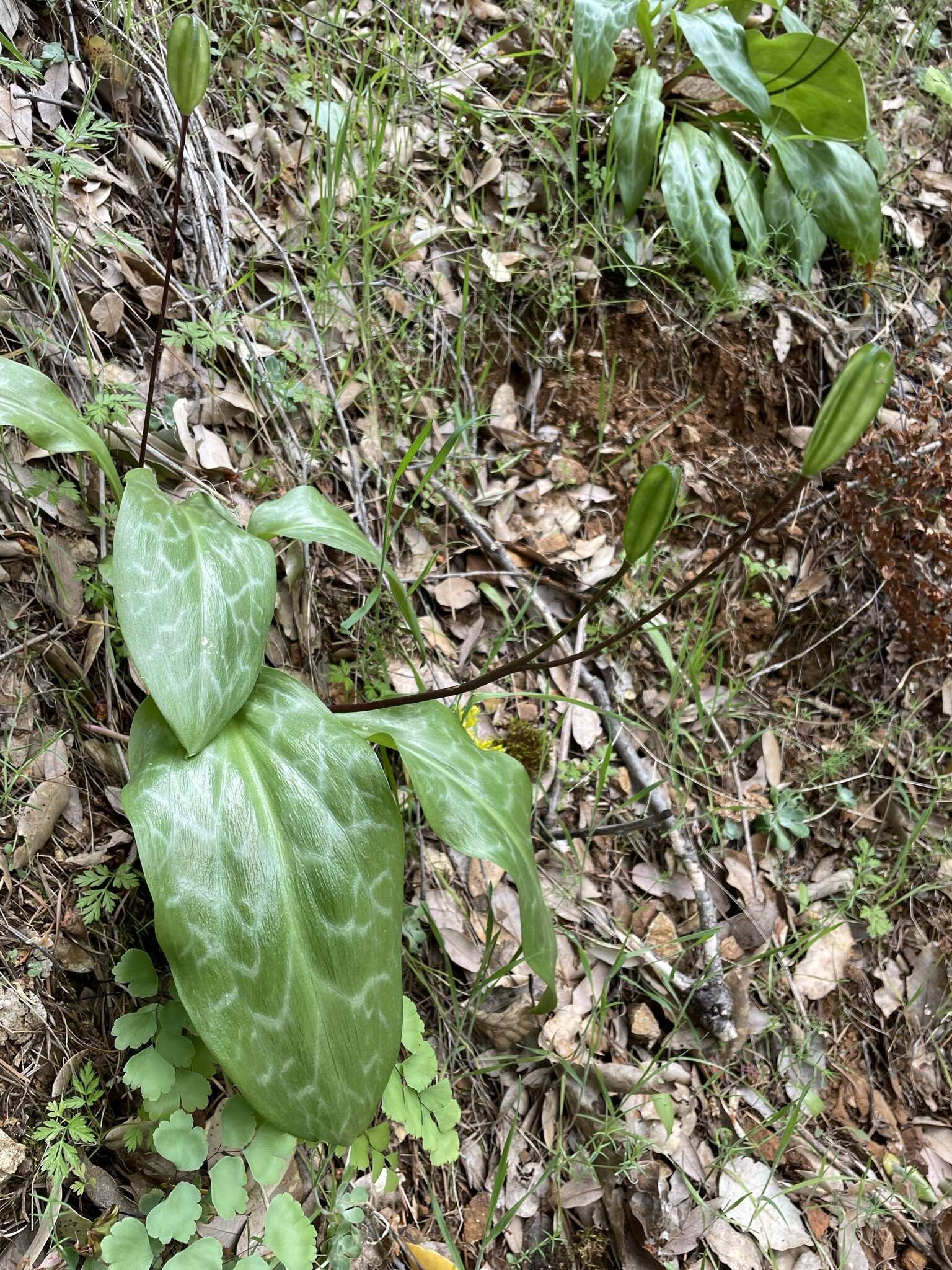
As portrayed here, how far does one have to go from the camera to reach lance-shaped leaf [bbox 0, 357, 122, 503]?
137 centimetres

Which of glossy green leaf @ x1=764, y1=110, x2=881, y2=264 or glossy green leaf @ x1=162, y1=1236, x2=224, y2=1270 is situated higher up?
glossy green leaf @ x1=764, y1=110, x2=881, y2=264

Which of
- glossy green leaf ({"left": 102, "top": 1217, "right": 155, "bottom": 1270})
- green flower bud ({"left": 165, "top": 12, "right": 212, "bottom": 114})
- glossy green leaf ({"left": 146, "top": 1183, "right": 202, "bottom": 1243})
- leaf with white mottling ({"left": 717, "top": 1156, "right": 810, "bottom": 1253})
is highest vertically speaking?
green flower bud ({"left": 165, "top": 12, "right": 212, "bottom": 114})

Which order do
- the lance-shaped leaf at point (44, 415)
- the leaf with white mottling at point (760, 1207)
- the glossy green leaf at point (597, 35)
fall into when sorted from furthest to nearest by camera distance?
the glossy green leaf at point (597, 35) → the leaf with white mottling at point (760, 1207) → the lance-shaped leaf at point (44, 415)

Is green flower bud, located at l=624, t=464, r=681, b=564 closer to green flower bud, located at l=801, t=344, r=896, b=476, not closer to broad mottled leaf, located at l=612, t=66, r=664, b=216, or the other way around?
green flower bud, located at l=801, t=344, r=896, b=476

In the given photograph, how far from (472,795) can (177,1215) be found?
2.35 feet

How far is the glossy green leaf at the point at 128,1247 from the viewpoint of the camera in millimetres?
1232

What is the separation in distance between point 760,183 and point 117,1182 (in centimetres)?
299

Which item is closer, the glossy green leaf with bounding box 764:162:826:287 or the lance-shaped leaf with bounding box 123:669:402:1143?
the lance-shaped leaf with bounding box 123:669:402:1143

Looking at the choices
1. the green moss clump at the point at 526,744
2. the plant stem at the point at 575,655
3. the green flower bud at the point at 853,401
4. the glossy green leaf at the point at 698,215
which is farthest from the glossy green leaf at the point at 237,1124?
the glossy green leaf at the point at 698,215

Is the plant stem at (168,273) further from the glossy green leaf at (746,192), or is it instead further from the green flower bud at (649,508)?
the glossy green leaf at (746,192)

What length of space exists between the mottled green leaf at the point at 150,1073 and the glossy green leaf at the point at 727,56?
8.83 ft

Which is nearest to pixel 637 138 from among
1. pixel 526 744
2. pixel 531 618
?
pixel 531 618

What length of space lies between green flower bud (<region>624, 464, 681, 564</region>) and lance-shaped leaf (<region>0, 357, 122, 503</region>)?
0.86 m

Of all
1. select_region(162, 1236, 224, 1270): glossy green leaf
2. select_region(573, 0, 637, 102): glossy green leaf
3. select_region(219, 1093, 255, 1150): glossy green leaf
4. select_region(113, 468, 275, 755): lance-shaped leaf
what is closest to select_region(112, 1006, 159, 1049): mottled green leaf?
select_region(219, 1093, 255, 1150): glossy green leaf
